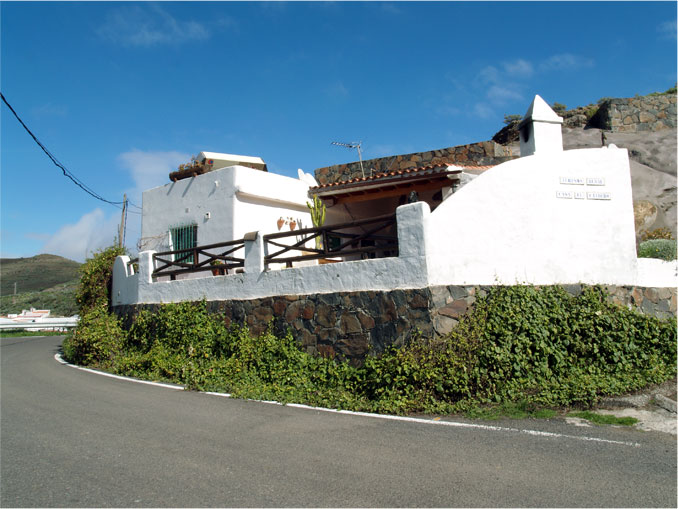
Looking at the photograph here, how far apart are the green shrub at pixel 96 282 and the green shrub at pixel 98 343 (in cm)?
220

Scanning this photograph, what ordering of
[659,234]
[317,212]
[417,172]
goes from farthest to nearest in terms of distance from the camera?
[317,212] → [659,234] → [417,172]

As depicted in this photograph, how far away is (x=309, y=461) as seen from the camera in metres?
5.18

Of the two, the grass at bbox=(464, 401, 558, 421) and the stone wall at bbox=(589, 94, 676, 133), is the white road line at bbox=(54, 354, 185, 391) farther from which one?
the stone wall at bbox=(589, 94, 676, 133)

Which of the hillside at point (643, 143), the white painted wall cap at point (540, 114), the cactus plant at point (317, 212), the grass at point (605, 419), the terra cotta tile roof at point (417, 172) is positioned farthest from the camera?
the cactus plant at point (317, 212)

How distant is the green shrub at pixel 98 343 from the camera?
13.3 meters

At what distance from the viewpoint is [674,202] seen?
15820 millimetres

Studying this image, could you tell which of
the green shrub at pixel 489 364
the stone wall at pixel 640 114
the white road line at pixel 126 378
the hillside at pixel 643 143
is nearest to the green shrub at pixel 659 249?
the green shrub at pixel 489 364

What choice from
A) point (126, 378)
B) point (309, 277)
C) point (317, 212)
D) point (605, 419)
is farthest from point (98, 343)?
point (605, 419)

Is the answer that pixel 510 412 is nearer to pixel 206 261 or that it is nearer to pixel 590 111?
pixel 206 261

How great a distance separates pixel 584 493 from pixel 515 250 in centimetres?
549

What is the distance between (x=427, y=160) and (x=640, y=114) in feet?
41.1

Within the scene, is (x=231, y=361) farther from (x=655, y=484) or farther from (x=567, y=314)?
(x=655, y=484)

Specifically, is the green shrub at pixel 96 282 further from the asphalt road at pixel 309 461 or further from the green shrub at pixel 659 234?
the green shrub at pixel 659 234

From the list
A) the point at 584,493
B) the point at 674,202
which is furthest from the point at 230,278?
the point at 674,202
